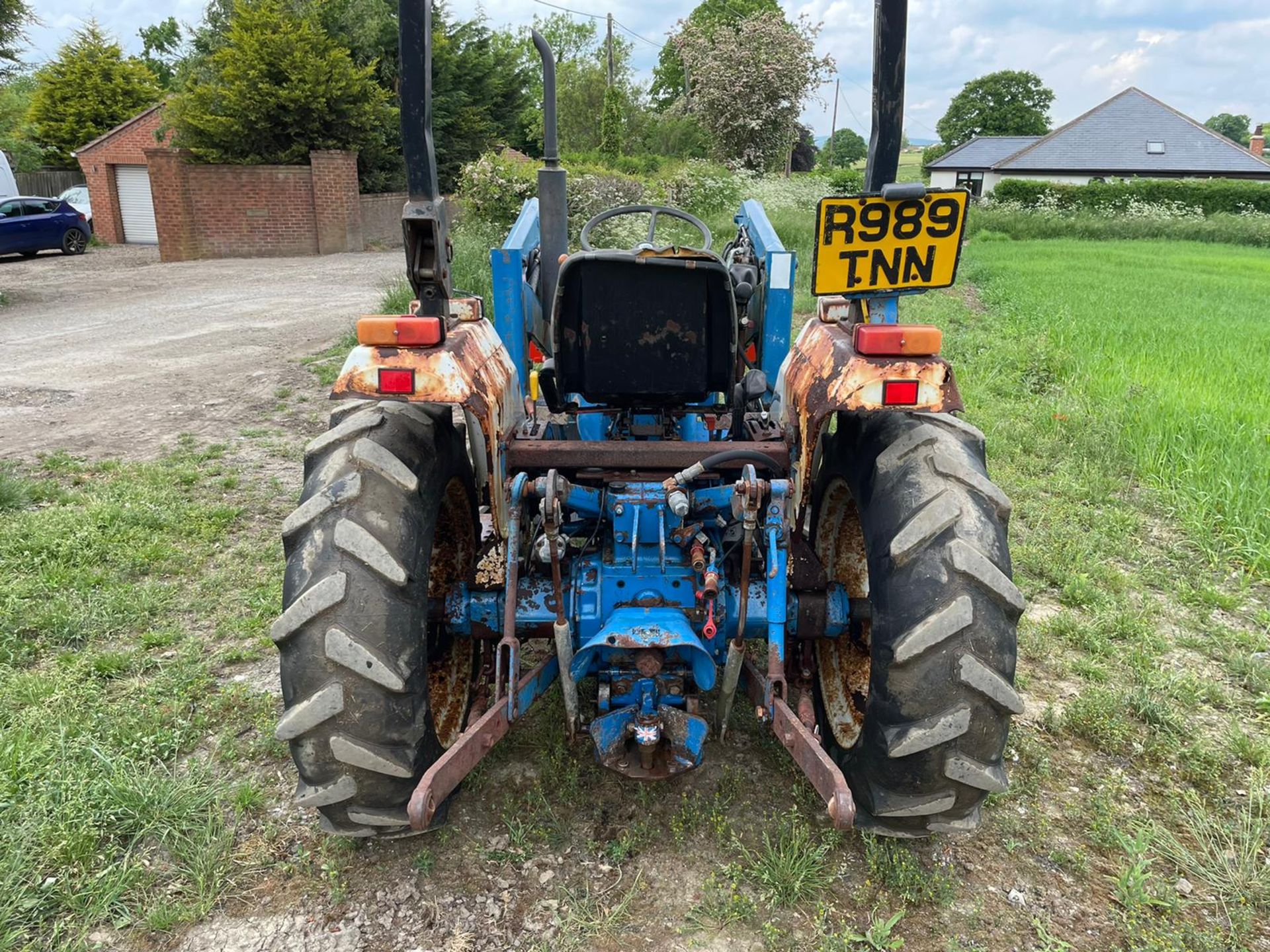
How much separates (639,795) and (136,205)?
28646mm

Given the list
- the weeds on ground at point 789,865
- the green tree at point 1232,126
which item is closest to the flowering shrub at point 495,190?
the weeds on ground at point 789,865

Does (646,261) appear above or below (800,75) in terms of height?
below

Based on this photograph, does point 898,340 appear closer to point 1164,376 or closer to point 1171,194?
point 1164,376

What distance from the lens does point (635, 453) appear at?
2842 millimetres

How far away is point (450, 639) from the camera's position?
9.73 feet

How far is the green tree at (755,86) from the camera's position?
30.9 meters

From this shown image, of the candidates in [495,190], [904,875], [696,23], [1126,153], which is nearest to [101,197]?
[495,190]

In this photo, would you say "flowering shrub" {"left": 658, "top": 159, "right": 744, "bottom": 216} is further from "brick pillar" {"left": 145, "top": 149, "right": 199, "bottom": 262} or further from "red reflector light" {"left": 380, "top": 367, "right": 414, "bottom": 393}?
"red reflector light" {"left": 380, "top": 367, "right": 414, "bottom": 393}

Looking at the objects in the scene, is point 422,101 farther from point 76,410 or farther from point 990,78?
point 990,78

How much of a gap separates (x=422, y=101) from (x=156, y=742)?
2276 mm

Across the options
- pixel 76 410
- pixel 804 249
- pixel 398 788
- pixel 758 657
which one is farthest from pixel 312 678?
pixel 804 249

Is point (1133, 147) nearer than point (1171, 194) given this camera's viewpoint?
No

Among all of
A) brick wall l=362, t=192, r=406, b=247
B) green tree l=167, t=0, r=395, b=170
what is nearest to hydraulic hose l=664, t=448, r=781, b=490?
brick wall l=362, t=192, r=406, b=247

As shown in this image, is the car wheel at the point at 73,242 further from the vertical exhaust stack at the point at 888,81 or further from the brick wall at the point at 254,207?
the vertical exhaust stack at the point at 888,81
